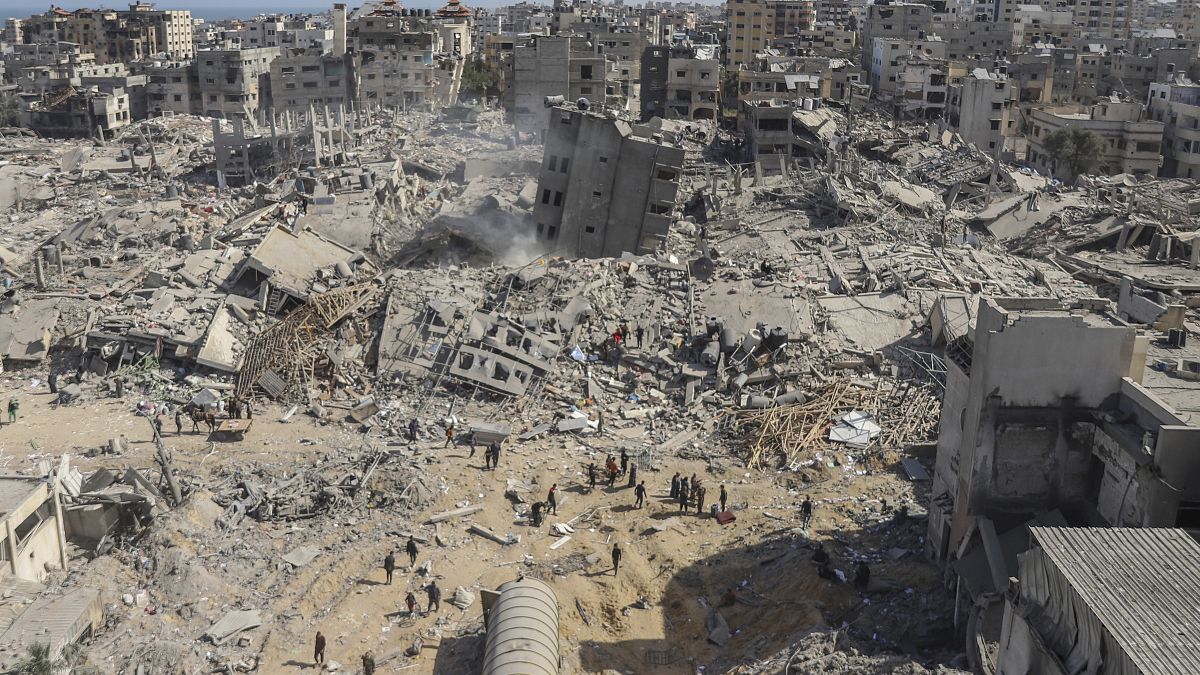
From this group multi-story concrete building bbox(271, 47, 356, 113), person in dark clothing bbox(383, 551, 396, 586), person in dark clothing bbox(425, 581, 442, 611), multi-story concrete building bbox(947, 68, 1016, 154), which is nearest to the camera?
person in dark clothing bbox(425, 581, 442, 611)

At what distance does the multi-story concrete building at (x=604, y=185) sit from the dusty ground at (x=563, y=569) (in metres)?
13.0

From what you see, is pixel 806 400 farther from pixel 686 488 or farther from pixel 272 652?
pixel 272 652

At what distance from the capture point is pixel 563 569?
17812mm

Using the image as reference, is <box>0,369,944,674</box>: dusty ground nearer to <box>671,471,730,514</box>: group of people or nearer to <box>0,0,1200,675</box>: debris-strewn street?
<box>0,0,1200,675</box>: debris-strewn street

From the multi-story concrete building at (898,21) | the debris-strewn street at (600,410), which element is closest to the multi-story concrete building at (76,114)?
the debris-strewn street at (600,410)

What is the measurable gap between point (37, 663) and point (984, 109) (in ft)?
171

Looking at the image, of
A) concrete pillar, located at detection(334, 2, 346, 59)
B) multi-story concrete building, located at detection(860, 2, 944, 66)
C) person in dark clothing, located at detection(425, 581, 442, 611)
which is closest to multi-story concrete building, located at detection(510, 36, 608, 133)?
concrete pillar, located at detection(334, 2, 346, 59)

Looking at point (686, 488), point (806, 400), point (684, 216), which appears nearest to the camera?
point (686, 488)

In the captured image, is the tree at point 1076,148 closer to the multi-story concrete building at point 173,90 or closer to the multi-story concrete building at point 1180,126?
the multi-story concrete building at point 1180,126

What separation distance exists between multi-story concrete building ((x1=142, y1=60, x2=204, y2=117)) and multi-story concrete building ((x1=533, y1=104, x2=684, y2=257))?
4252 centimetres

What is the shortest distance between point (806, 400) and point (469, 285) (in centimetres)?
922

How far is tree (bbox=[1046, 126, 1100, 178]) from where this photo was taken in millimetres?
48938

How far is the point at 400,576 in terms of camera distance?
17.5 m

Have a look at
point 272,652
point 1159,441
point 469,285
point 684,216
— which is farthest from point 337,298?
point 1159,441
